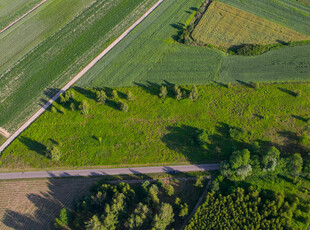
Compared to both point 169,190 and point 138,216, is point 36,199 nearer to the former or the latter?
point 138,216

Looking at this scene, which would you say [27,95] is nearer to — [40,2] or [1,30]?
[1,30]

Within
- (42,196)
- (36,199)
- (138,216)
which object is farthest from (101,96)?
(138,216)

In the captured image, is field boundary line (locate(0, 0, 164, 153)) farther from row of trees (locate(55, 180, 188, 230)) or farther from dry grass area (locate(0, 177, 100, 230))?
row of trees (locate(55, 180, 188, 230))

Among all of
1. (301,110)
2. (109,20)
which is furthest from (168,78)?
(301,110)

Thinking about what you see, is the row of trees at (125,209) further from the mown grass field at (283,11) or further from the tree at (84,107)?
the mown grass field at (283,11)

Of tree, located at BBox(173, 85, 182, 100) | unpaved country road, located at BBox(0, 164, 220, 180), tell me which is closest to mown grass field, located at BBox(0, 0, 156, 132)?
unpaved country road, located at BBox(0, 164, 220, 180)

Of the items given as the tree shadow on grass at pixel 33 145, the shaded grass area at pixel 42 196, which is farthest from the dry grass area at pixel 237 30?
the tree shadow on grass at pixel 33 145

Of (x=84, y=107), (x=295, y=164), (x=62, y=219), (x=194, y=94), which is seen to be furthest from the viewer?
(x=194, y=94)
